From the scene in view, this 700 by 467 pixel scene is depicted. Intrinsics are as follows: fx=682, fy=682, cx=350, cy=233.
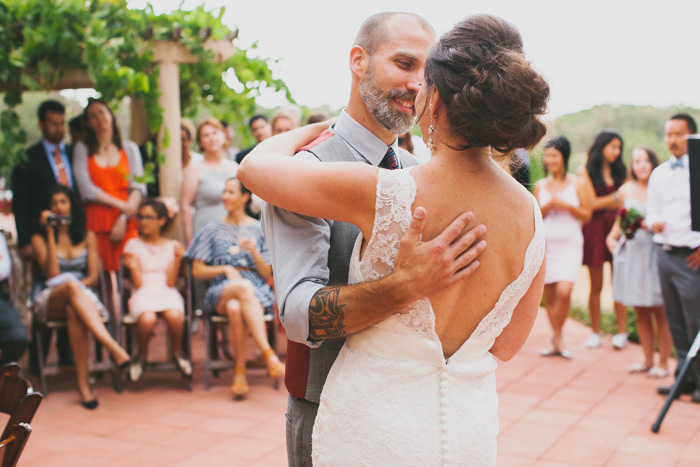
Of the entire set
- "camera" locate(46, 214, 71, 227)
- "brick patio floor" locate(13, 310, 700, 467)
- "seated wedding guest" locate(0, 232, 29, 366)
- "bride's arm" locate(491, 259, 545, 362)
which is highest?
"bride's arm" locate(491, 259, 545, 362)

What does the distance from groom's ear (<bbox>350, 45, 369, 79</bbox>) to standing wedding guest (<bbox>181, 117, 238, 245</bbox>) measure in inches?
151

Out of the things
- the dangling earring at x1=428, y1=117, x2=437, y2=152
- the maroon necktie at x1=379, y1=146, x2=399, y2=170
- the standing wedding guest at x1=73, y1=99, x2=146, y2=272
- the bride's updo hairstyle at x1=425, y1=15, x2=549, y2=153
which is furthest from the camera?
the standing wedding guest at x1=73, y1=99, x2=146, y2=272

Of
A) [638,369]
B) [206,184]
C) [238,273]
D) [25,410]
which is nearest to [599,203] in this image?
[638,369]

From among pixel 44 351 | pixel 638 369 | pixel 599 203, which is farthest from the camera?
pixel 599 203

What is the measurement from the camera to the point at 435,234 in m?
1.43

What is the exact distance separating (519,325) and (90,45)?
4317 mm

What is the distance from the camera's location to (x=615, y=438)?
406cm

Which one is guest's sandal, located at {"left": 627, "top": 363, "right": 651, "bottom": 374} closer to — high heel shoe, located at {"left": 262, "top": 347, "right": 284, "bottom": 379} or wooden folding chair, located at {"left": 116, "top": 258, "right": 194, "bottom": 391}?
high heel shoe, located at {"left": 262, "top": 347, "right": 284, "bottom": 379}

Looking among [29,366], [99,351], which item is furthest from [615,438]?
[29,366]

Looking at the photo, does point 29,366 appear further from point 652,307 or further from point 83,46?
point 652,307

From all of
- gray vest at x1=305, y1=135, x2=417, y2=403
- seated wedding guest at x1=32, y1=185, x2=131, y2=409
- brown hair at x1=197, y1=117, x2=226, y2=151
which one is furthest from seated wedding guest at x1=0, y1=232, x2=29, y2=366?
gray vest at x1=305, y1=135, x2=417, y2=403

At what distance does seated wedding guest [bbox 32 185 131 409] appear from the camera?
472cm

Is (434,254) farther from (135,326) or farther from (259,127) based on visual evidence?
(259,127)

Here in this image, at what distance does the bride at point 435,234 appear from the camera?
1396 millimetres
